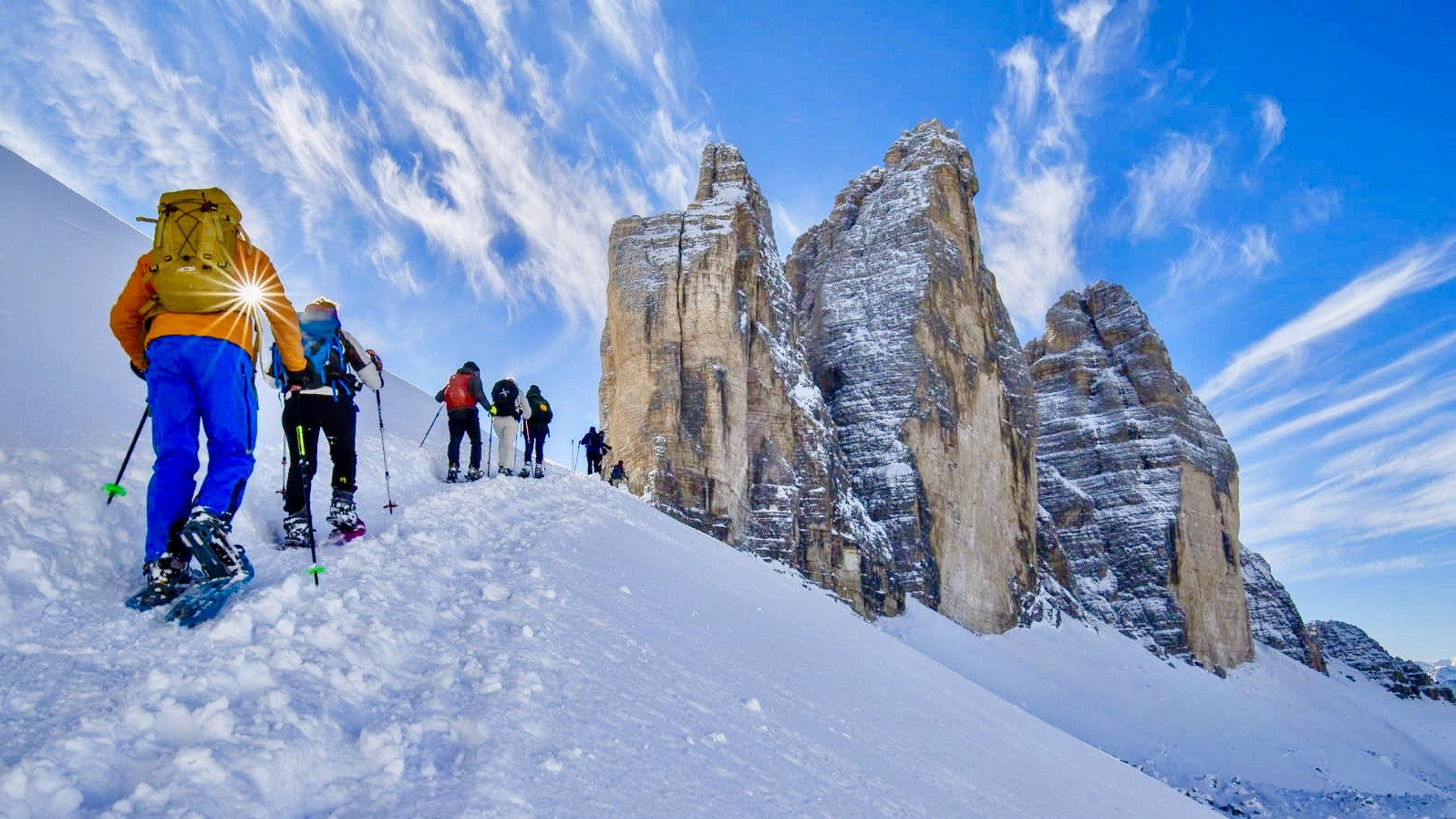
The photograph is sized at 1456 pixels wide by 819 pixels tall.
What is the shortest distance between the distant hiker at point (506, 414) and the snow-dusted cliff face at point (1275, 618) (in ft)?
280

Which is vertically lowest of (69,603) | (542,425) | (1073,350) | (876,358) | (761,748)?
(761,748)

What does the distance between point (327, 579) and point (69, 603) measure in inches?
38.6

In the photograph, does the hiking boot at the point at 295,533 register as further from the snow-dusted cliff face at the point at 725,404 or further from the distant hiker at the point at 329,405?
the snow-dusted cliff face at the point at 725,404

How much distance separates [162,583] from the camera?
3271 mm

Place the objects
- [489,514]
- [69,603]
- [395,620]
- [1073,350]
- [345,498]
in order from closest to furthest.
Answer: [69,603]
[395,620]
[345,498]
[489,514]
[1073,350]

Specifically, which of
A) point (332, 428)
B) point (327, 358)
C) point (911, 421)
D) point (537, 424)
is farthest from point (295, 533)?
point (911, 421)

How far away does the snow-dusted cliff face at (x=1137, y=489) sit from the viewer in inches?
2259

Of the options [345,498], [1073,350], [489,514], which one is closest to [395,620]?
[345,498]

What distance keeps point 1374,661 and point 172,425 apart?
126 meters

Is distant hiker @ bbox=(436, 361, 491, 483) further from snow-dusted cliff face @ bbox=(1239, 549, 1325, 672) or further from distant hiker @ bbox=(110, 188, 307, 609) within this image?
snow-dusted cliff face @ bbox=(1239, 549, 1325, 672)

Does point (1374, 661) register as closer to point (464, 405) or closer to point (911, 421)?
point (911, 421)

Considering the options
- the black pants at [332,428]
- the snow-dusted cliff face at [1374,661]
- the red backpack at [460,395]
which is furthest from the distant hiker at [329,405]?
the snow-dusted cliff face at [1374,661]

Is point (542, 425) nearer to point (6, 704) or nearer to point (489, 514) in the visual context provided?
point (489, 514)

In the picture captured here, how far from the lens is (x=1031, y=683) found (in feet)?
115
